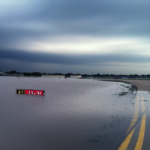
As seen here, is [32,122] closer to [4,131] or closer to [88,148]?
[4,131]

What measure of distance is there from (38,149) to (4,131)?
3445 millimetres

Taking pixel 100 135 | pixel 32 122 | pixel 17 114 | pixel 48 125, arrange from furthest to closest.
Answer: pixel 17 114 < pixel 32 122 < pixel 48 125 < pixel 100 135

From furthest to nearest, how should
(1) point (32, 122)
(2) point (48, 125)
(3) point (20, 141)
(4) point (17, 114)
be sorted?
1. (4) point (17, 114)
2. (1) point (32, 122)
3. (2) point (48, 125)
4. (3) point (20, 141)

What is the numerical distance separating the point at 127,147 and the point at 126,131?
2.59m

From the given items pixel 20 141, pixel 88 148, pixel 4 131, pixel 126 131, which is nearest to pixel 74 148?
pixel 88 148

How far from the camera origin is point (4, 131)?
9836 mm

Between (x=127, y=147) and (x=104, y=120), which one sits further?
(x=104, y=120)

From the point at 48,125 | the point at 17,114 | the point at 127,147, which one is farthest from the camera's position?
the point at 17,114

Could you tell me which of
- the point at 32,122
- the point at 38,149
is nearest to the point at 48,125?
the point at 32,122

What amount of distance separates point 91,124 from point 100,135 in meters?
2.13

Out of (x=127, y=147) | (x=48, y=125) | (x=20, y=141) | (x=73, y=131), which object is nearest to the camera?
(x=127, y=147)

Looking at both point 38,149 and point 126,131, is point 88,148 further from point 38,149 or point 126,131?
point 126,131

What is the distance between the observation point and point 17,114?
14195 millimetres

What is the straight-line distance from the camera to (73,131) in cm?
995
